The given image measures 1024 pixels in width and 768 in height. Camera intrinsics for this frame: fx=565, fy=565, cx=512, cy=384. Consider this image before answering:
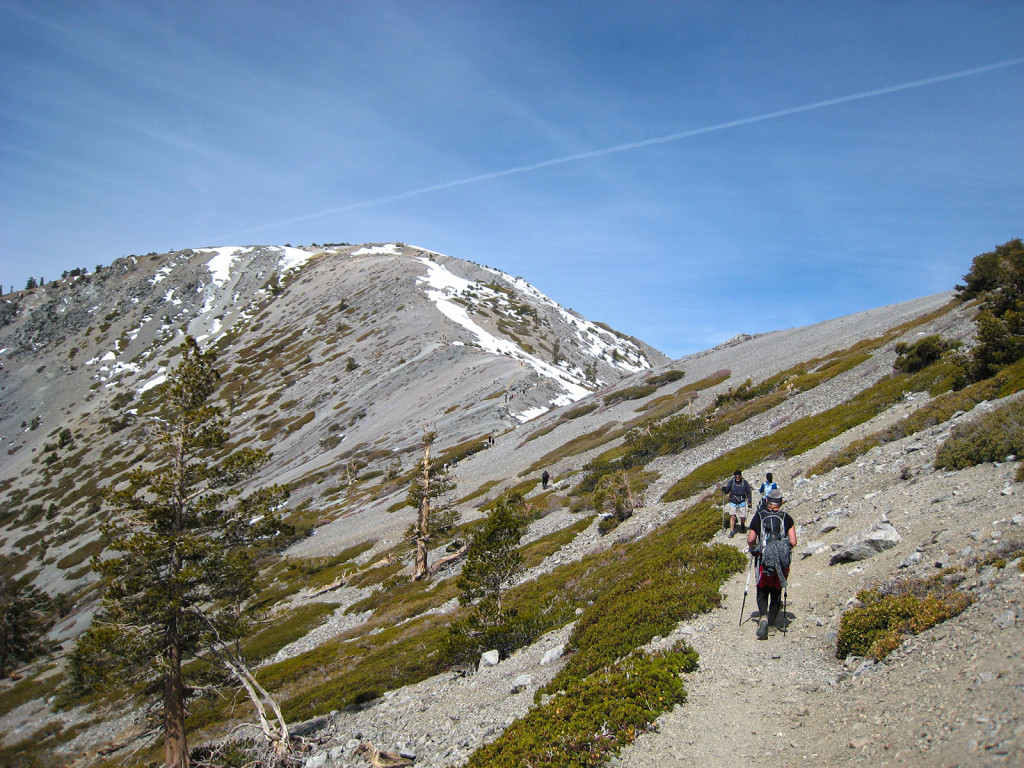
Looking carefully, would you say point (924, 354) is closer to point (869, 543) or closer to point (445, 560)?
point (869, 543)

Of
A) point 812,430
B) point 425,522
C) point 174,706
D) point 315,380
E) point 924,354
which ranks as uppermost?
point 315,380

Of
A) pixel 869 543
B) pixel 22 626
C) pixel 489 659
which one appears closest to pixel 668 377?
pixel 489 659

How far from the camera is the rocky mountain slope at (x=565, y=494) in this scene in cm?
755

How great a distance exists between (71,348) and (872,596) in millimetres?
238288

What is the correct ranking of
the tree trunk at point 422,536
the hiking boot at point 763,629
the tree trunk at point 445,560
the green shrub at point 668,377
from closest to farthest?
1. the hiking boot at point 763,629
2. the tree trunk at point 422,536
3. the tree trunk at point 445,560
4. the green shrub at point 668,377

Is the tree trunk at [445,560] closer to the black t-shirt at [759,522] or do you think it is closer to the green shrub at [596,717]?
the green shrub at [596,717]

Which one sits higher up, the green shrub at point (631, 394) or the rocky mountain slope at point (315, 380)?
the rocky mountain slope at point (315, 380)

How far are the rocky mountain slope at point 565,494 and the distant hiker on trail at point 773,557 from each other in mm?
428

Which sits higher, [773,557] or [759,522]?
[759,522]

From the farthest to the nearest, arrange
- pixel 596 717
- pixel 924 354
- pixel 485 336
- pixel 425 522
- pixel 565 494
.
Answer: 1. pixel 485 336
2. pixel 565 494
3. pixel 425 522
4. pixel 924 354
5. pixel 596 717

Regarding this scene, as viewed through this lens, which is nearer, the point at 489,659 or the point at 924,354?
the point at 489,659

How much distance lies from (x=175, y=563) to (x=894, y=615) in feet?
60.6

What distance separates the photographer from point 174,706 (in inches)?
671

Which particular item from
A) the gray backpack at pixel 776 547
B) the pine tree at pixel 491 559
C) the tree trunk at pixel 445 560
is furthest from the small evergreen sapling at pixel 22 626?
the gray backpack at pixel 776 547
